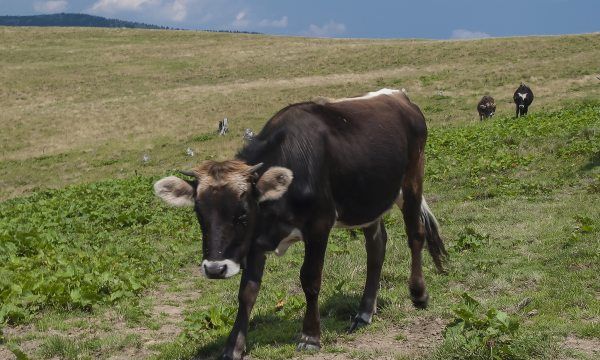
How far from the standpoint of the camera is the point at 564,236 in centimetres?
1012

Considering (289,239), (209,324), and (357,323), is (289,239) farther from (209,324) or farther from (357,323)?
(209,324)

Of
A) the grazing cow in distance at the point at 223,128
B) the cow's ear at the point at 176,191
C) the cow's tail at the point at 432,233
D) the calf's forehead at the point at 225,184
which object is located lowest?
the grazing cow in distance at the point at 223,128

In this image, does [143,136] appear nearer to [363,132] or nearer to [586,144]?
[586,144]

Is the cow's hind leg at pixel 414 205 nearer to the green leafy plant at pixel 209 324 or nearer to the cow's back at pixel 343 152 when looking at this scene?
the cow's back at pixel 343 152

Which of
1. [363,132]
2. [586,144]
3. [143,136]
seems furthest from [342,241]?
[143,136]

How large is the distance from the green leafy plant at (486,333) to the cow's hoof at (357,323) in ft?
5.02

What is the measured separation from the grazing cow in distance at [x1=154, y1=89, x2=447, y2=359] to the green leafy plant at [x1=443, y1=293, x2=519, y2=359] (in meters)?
1.57

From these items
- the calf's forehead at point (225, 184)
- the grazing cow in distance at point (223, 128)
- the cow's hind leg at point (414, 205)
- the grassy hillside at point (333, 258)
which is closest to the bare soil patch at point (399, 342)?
the grassy hillside at point (333, 258)

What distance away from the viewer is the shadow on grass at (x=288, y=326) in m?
6.66

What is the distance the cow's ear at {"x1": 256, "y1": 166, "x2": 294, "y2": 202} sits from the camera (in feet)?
19.3

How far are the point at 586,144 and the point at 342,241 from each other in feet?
27.4

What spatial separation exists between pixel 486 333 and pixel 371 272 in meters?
2.47

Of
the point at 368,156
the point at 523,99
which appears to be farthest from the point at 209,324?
the point at 523,99

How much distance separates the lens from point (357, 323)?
23.7ft
